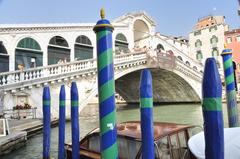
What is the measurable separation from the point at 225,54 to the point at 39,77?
273 inches

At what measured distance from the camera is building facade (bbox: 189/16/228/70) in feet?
77.8

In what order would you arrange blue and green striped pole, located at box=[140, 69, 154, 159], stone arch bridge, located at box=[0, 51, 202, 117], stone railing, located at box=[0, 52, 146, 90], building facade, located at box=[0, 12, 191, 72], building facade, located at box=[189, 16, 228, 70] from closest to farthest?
blue and green striped pole, located at box=[140, 69, 154, 159], stone railing, located at box=[0, 52, 146, 90], stone arch bridge, located at box=[0, 51, 202, 117], building facade, located at box=[0, 12, 191, 72], building facade, located at box=[189, 16, 228, 70]

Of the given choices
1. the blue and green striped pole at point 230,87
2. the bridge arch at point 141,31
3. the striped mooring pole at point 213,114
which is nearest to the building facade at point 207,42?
the bridge arch at point 141,31

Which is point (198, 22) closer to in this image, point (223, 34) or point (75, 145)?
point (223, 34)

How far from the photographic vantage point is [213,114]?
141 cm

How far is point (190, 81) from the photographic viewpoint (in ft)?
52.3

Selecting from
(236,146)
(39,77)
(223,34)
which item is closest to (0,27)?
(39,77)

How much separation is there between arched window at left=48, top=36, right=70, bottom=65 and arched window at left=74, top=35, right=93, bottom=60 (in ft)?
1.90

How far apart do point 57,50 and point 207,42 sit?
54.5 feet

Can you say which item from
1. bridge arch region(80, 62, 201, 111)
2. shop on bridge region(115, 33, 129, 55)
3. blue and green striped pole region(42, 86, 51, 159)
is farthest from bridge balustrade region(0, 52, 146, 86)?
blue and green striped pole region(42, 86, 51, 159)

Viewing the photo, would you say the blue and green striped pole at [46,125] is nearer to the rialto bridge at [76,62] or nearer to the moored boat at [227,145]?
the moored boat at [227,145]

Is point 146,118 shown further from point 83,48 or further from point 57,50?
point 83,48

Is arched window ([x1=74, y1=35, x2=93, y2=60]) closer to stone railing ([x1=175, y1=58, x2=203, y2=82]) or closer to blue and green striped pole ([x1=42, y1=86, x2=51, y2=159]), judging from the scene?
stone railing ([x1=175, y1=58, x2=203, y2=82])

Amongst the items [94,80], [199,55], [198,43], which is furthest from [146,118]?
[198,43]
